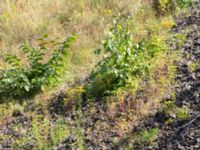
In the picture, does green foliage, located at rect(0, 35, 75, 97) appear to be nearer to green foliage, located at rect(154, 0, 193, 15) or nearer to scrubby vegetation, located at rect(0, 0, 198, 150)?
scrubby vegetation, located at rect(0, 0, 198, 150)

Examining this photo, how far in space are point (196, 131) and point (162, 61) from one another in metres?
1.70

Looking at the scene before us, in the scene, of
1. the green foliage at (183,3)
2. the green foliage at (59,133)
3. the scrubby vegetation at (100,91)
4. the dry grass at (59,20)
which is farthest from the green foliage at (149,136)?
the green foliage at (183,3)

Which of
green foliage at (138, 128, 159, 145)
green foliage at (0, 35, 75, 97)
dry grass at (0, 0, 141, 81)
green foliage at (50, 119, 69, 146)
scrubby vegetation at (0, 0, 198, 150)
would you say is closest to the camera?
green foliage at (138, 128, 159, 145)

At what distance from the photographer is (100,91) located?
6.07 metres

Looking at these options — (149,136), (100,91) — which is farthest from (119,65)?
(149,136)

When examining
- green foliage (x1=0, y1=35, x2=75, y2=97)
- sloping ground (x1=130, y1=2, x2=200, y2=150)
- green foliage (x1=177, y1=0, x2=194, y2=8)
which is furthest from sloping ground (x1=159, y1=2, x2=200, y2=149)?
green foliage (x1=0, y1=35, x2=75, y2=97)

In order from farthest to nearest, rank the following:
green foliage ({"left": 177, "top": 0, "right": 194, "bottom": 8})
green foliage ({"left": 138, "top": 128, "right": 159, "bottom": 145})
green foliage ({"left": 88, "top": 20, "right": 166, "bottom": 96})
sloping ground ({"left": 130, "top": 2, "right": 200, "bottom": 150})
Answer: green foliage ({"left": 177, "top": 0, "right": 194, "bottom": 8}), green foliage ({"left": 88, "top": 20, "right": 166, "bottom": 96}), green foliage ({"left": 138, "top": 128, "right": 159, "bottom": 145}), sloping ground ({"left": 130, "top": 2, "right": 200, "bottom": 150})

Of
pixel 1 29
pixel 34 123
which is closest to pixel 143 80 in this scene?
pixel 34 123

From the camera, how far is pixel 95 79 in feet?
20.2

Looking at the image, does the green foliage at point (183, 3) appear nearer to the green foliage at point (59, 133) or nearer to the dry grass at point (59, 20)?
the dry grass at point (59, 20)

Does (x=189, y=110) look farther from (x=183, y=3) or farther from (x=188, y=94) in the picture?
(x=183, y=3)

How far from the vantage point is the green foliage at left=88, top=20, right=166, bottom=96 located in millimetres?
5906

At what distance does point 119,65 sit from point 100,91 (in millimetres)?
418

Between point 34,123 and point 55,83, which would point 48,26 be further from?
point 34,123
